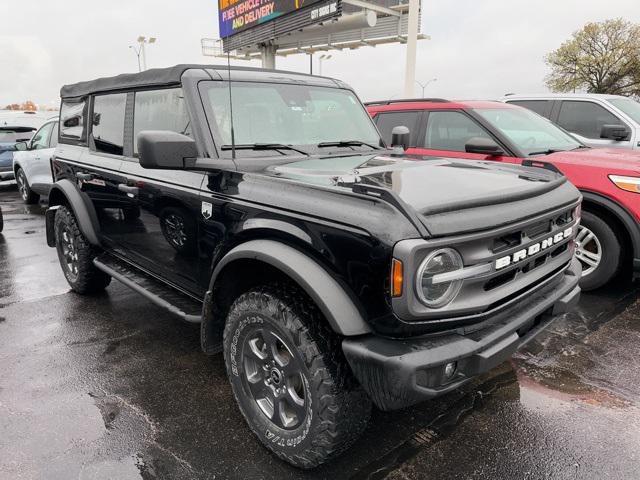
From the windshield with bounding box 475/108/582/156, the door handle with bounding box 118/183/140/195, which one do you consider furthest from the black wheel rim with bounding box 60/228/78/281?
the windshield with bounding box 475/108/582/156

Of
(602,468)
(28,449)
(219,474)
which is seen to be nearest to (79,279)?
(28,449)

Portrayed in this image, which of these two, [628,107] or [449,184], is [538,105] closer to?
[628,107]

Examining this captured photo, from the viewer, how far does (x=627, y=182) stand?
4.11 m

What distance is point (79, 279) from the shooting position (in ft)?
14.6

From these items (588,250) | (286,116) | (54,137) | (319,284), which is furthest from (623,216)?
(54,137)

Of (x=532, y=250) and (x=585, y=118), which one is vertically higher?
(x=585, y=118)

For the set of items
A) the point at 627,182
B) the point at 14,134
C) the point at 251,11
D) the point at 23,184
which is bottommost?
the point at 23,184

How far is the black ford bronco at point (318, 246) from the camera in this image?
183cm

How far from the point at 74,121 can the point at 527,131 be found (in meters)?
4.77

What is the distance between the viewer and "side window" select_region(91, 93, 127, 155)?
368 cm

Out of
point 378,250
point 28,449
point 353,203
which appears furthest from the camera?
point 28,449

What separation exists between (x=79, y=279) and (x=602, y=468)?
435 cm

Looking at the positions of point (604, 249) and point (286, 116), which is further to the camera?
point (604, 249)

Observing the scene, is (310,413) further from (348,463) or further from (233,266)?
(233,266)
